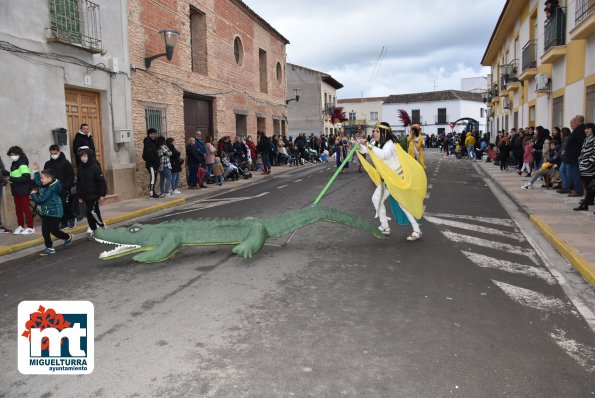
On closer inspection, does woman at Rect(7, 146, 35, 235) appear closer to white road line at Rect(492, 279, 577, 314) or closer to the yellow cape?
the yellow cape

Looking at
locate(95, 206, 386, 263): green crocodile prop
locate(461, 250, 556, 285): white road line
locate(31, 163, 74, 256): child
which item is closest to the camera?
locate(461, 250, 556, 285): white road line

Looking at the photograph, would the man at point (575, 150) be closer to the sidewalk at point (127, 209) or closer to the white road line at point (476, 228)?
the white road line at point (476, 228)

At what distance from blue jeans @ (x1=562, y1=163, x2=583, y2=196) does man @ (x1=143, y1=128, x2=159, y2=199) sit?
10320 mm

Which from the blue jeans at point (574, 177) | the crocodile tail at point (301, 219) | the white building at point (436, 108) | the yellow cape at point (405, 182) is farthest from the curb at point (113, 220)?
the white building at point (436, 108)

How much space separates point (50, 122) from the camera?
35.2 feet

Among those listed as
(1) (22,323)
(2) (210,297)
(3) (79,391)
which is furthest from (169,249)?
(3) (79,391)

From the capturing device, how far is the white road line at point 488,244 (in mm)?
6918

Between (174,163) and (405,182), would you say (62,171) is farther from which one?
(405,182)

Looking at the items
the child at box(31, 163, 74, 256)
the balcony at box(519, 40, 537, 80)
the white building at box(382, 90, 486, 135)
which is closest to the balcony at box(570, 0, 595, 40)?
the balcony at box(519, 40, 537, 80)

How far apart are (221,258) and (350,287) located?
6.66 feet

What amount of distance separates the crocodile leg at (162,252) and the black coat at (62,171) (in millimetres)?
3346

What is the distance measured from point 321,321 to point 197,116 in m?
16.1

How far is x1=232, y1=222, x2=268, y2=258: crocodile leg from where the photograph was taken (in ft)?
20.7

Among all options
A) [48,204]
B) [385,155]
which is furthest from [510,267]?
[48,204]
